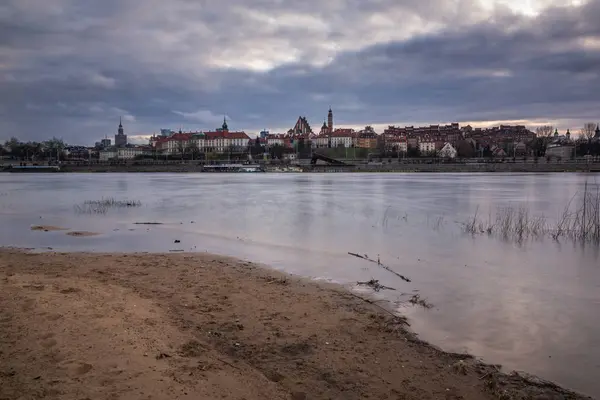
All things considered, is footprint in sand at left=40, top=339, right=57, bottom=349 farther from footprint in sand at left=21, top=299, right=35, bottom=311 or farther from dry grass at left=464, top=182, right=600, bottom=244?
dry grass at left=464, top=182, right=600, bottom=244

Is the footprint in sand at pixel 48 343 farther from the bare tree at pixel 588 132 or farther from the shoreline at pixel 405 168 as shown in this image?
the bare tree at pixel 588 132

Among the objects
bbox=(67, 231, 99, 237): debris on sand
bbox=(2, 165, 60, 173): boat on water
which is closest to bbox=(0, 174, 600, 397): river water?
bbox=(67, 231, 99, 237): debris on sand

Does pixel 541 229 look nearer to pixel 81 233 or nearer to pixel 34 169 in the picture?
pixel 81 233

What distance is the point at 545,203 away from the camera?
101ft

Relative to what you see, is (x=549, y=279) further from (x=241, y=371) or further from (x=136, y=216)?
(x=136, y=216)

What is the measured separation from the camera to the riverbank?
16.4 ft

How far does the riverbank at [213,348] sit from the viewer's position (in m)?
4.99

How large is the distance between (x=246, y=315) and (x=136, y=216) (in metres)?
18.4

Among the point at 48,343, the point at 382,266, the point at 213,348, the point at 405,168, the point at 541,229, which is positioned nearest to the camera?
the point at 48,343

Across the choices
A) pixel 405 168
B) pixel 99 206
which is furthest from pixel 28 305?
pixel 405 168

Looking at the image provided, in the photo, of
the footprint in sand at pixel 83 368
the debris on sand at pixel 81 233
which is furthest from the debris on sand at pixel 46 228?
the footprint in sand at pixel 83 368

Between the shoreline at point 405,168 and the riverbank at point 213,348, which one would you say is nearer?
the riverbank at point 213,348

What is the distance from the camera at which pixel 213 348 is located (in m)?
6.32

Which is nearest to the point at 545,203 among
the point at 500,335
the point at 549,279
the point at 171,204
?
the point at 549,279
